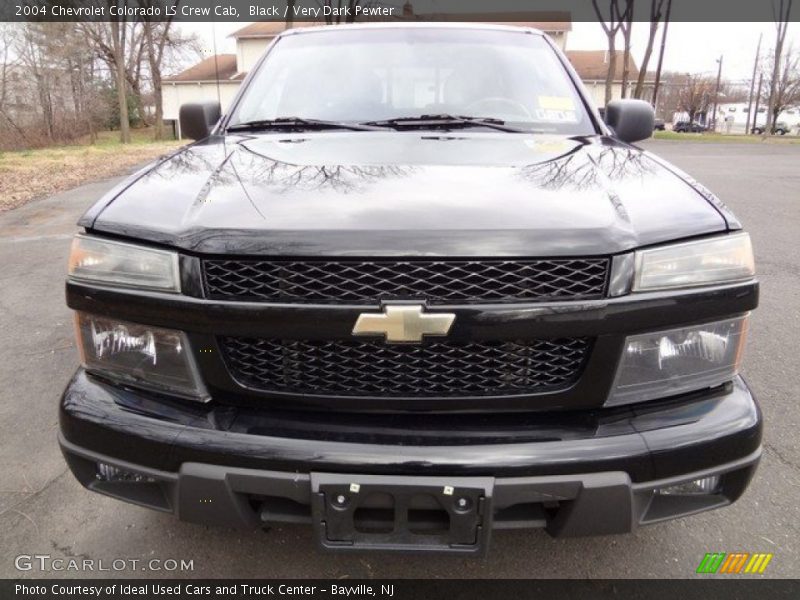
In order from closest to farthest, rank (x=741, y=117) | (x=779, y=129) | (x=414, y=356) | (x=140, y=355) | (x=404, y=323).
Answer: (x=404, y=323), (x=414, y=356), (x=140, y=355), (x=779, y=129), (x=741, y=117)

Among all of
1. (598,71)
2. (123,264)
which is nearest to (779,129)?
(598,71)

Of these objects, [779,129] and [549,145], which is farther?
[779,129]

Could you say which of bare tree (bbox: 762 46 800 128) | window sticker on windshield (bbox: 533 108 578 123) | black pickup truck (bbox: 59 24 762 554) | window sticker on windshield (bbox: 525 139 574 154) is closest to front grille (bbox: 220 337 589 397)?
black pickup truck (bbox: 59 24 762 554)

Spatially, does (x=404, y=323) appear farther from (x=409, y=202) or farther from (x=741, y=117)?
(x=741, y=117)

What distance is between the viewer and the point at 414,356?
64.4 inches

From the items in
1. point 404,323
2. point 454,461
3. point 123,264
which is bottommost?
point 454,461

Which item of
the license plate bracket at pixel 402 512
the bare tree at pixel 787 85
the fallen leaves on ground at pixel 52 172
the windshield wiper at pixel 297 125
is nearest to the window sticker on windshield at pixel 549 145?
the windshield wiper at pixel 297 125

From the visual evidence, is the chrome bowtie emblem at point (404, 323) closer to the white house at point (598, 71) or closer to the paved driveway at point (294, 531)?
the paved driveway at point (294, 531)

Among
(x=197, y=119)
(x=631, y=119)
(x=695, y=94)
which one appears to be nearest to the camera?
(x=631, y=119)

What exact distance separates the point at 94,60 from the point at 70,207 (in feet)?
113

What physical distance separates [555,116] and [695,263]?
1.26 m

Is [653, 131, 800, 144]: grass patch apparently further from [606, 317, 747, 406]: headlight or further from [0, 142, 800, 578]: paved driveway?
[606, 317, 747, 406]: headlight

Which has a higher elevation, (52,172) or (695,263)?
(695,263)

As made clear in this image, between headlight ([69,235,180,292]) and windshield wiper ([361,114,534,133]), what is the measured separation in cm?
124
